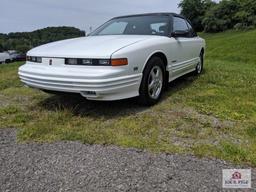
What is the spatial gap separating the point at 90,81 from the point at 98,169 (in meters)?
1.29

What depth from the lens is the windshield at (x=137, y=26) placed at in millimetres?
4812

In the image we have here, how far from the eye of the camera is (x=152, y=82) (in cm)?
430

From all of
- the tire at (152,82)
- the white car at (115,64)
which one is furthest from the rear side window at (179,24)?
the tire at (152,82)

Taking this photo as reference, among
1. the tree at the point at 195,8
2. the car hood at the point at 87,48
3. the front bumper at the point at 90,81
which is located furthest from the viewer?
the tree at the point at 195,8

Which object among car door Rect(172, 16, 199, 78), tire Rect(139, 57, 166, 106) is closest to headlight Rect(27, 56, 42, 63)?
tire Rect(139, 57, 166, 106)

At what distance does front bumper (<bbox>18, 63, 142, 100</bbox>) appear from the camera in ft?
11.6

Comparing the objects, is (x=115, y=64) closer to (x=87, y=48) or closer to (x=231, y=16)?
(x=87, y=48)

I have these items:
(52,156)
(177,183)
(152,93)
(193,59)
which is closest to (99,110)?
(152,93)

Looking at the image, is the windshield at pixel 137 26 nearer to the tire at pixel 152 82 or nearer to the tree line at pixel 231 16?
the tire at pixel 152 82

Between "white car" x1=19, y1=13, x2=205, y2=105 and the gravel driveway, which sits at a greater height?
"white car" x1=19, y1=13, x2=205, y2=105

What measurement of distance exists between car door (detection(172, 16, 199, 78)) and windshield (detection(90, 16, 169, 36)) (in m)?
0.21

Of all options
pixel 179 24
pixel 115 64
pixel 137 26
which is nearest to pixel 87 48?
pixel 115 64

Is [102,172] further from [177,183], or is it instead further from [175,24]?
[175,24]

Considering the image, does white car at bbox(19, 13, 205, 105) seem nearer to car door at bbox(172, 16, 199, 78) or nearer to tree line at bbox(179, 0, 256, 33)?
car door at bbox(172, 16, 199, 78)
